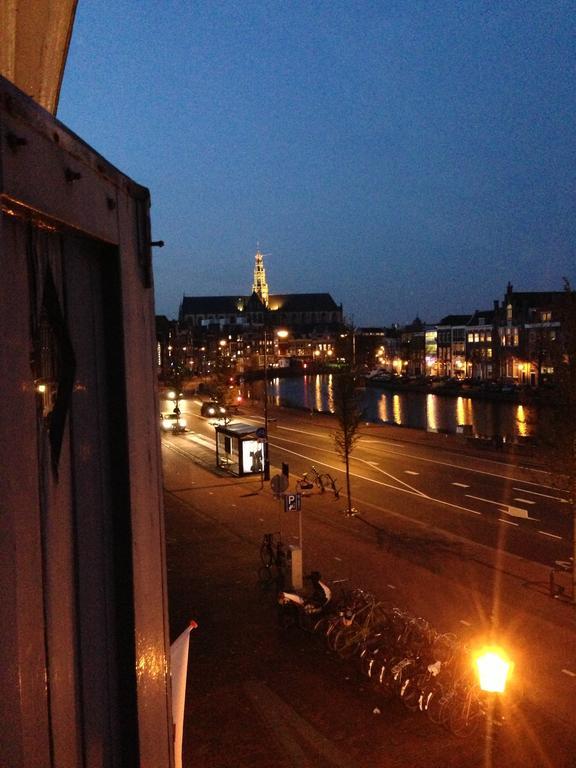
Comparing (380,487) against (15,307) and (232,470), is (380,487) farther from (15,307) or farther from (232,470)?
(15,307)

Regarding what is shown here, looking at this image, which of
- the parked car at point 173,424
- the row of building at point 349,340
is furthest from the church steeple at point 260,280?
the parked car at point 173,424

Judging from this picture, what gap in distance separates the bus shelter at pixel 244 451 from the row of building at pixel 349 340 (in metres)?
4.18

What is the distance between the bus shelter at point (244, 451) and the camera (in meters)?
22.7

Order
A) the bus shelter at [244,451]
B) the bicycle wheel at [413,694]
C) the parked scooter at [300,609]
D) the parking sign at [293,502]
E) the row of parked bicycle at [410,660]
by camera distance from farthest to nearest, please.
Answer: the bus shelter at [244,451] → the parking sign at [293,502] → the parked scooter at [300,609] → the bicycle wheel at [413,694] → the row of parked bicycle at [410,660]

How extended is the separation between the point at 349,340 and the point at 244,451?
79.7 ft

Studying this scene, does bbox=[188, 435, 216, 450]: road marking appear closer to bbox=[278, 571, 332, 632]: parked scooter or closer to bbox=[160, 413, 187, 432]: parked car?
bbox=[160, 413, 187, 432]: parked car

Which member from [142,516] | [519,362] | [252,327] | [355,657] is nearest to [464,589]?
[355,657]

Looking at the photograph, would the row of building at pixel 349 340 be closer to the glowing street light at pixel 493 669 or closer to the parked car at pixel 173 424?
the parked car at pixel 173 424

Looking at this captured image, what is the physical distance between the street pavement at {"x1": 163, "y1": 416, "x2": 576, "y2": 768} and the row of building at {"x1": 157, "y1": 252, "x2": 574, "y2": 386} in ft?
15.3

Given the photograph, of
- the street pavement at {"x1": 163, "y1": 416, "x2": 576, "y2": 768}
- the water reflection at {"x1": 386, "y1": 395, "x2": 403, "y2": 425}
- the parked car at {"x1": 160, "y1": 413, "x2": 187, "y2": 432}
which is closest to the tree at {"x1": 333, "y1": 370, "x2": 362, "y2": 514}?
the street pavement at {"x1": 163, "y1": 416, "x2": 576, "y2": 768}

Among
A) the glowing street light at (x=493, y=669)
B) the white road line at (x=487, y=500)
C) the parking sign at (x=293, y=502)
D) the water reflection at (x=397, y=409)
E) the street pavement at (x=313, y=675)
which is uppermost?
the glowing street light at (x=493, y=669)

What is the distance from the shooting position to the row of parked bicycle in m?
6.98

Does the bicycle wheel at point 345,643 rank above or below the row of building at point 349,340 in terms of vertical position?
below

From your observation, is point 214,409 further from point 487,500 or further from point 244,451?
point 487,500
